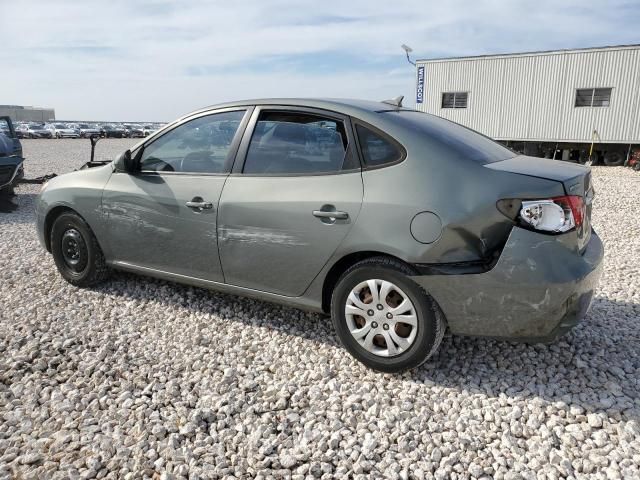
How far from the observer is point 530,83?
58.2ft

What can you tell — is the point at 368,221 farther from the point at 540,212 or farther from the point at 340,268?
the point at 540,212

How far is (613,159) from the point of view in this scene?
1753 centimetres

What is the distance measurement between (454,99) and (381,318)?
18.3 m

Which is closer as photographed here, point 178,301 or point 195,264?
point 195,264

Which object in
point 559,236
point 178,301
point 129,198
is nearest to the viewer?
point 559,236

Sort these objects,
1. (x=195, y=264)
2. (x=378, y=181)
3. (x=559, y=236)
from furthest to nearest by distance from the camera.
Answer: (x=195, y=264)
(x=378, y=181)
(x=559, y=236)

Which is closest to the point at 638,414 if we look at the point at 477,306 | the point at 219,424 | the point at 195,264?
the point at 477,306

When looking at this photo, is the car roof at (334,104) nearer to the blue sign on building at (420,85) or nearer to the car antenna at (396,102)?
the car antenna at (396,102)

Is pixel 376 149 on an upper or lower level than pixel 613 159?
lower

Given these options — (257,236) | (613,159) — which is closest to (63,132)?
(613,159)

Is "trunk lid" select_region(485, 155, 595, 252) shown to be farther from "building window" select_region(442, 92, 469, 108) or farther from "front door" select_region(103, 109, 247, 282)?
"building window" select_region(442, 92, 469, 108)

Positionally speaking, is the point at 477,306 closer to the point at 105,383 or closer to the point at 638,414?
the point at 638,414

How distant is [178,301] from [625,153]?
1787 centimetres

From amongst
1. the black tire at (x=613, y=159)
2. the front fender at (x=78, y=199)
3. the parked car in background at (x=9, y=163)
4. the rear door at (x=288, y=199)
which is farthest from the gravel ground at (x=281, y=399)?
the black tire at (x=613, y=159)
